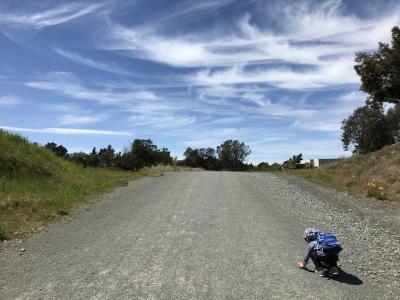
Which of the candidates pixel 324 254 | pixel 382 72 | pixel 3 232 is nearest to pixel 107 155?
pixel 382 72

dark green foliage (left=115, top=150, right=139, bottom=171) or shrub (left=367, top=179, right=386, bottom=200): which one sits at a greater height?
dark green foliage (left=115, top=150, right=139, bottom=171)

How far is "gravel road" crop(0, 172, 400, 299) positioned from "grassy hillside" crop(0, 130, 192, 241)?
754 mm

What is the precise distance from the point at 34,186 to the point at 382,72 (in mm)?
22571

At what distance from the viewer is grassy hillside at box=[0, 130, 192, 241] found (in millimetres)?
11516

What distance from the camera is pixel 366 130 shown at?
55.2 meters

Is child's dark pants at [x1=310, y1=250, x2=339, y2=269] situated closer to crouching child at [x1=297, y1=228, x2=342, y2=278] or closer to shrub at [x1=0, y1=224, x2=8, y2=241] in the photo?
crouching child at [x1=297, y1=228, x2=342, y2=278]

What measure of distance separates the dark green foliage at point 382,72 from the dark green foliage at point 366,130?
977 inches

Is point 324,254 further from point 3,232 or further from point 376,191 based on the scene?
point 376,191

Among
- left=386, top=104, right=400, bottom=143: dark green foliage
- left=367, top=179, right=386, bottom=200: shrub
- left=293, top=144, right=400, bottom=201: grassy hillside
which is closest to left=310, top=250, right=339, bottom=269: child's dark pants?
left=293, top=144, right=400, bottom=201: grassy hillside

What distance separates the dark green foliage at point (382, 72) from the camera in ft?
90.8

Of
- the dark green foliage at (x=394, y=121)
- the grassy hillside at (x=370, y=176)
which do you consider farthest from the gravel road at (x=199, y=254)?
the dark green foliage at (x=394, y=121)

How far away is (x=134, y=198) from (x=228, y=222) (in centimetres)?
614

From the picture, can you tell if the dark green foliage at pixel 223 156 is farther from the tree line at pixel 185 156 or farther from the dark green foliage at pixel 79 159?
the dark green foliage at pixel 79 159

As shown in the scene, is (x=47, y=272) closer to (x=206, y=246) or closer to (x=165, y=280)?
(x=165, y=280)
